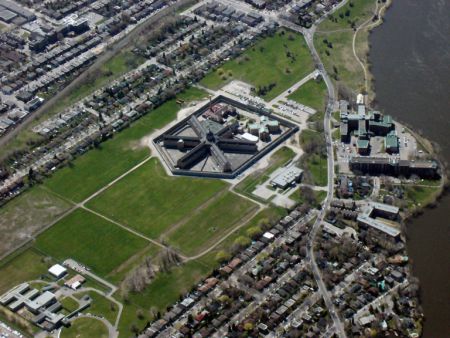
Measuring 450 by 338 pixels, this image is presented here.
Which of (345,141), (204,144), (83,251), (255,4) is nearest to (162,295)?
(83,251)

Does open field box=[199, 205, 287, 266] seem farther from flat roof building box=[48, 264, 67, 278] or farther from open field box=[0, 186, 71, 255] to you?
open field box=[0, 186, 71, 255]

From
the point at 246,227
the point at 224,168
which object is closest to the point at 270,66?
the point at 224,168

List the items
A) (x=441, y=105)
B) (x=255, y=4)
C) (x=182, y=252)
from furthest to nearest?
(x=255, y=4) → (x=441, y=105) → (x=182, y=252)

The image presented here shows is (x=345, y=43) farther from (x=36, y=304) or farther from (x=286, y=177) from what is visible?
(x=36, y=304)

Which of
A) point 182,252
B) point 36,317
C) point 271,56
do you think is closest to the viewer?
point 36,317

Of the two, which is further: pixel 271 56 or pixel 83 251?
pixel 271 56

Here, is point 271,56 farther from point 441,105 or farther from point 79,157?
point 79,157
